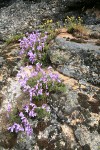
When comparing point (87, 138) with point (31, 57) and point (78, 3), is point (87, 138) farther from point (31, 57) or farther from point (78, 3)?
point (78, 3)

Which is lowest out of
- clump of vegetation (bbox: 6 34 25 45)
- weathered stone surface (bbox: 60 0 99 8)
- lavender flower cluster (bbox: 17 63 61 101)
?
clump of vegetation (bbox: 6 34 25 45)

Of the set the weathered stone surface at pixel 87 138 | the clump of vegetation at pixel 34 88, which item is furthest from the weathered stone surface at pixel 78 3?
the weathered stone surface at pixel 87 138

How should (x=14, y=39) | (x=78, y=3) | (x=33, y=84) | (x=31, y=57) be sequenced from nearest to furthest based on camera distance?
(x=33, y=84) < (x=31, y=57) < (x=14, y=39) < (x=78, y=3)

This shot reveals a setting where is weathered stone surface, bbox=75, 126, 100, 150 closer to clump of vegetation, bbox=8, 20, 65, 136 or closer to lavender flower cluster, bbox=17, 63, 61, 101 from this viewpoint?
clump of vegetation, bbox=8, 20, 65, 136

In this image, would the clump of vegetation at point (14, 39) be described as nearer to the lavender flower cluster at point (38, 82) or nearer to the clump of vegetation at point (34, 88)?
the clump of vegetation at point (34, 88)

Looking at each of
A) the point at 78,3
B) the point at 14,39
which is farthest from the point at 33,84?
the point at 78,3

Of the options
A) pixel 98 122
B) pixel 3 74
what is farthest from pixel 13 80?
pixel 98 122

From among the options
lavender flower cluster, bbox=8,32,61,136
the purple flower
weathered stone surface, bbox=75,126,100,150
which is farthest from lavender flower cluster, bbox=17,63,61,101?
weathered stone surface, bbox=75,126,100,150

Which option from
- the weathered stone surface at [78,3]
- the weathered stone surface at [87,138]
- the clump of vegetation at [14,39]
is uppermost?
the weathered stone surface at [78,3]

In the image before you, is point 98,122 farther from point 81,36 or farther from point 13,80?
point 81,36
